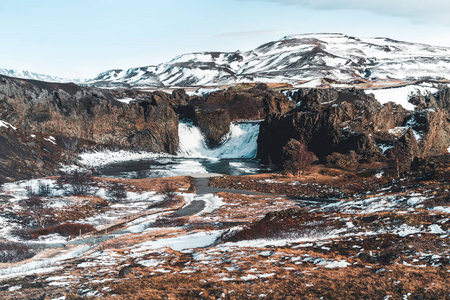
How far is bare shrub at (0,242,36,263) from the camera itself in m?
18.0

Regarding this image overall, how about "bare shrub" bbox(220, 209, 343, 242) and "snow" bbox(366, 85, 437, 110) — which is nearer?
"bare shrub" bbox(220, 209, 343, 242)

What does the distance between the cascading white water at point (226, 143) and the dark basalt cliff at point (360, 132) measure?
51.0 ft

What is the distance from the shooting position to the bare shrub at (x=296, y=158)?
64.2 m

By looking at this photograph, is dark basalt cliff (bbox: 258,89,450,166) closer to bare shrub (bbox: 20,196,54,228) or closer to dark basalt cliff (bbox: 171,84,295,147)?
dark basalt cliff (bbox: 171,84,295,147)

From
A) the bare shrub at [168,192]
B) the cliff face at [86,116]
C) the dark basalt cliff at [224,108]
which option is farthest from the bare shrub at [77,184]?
the dark basalt cliff at [224,108]

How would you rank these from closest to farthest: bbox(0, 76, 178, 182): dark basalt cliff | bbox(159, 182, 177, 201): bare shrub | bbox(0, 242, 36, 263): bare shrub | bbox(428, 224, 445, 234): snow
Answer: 1. bbox(428, 224, 445, 234): snow
2. bbox(0, 242, 36, 263): bare shrub
3. bbox(159, 182, 177, 201): bare shrub
4. bbox(0, 76, 178, 182): dark basalt cliff

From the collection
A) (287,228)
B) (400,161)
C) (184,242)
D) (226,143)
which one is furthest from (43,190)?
(226,143)

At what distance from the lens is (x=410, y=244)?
13445 millimetres

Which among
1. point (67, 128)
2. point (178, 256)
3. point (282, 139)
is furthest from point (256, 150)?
point (178, 256)

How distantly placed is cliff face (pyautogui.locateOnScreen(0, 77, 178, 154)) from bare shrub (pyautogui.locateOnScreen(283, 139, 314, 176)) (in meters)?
42.3

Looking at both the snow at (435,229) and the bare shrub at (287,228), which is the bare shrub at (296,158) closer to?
the bare shrub at (287,228)

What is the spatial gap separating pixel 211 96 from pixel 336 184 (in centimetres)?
8630

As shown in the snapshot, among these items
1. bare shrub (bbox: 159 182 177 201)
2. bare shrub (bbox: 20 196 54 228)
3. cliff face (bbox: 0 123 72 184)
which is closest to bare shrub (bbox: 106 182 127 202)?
bare shrub (bbox: 159 182 177 201)

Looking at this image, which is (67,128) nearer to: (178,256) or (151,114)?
(151,114)
